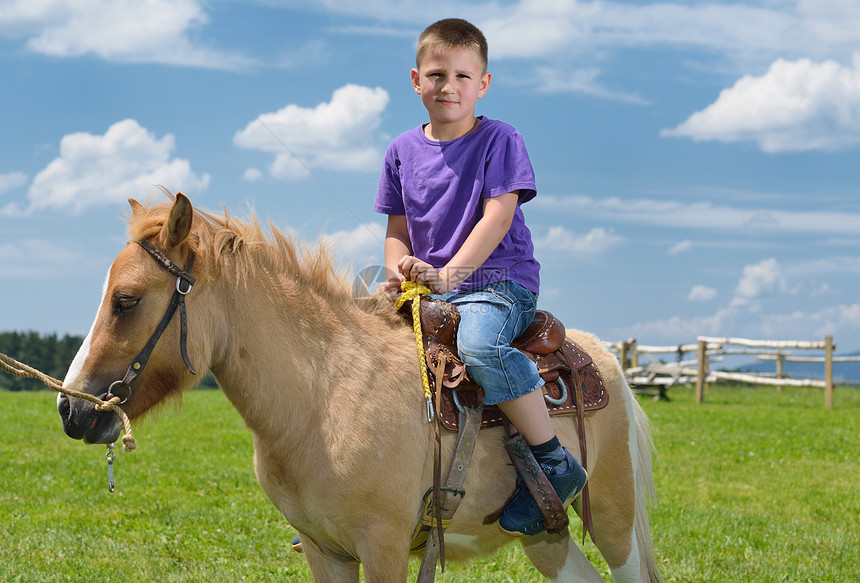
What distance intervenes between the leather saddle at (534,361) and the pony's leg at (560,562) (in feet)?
2.87

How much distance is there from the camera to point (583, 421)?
12.6 ft

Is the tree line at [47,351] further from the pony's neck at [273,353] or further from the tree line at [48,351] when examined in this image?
the pony's neck at [273,353]

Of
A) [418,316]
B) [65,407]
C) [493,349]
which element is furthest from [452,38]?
[65,407]

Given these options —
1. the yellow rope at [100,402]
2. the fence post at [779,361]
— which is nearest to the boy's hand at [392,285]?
the yellow rope at [100,402]

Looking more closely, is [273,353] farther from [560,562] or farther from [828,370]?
[828,370]

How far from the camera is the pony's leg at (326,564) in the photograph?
3.39 m

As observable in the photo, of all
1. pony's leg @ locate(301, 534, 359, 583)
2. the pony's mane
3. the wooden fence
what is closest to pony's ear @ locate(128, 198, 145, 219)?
the pony's mane

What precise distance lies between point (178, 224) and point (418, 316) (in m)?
1.16

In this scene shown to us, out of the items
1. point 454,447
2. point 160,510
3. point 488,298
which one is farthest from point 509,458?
point 160,510

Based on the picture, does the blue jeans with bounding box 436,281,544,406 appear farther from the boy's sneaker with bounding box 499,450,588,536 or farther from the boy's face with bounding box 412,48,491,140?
the boy's face with bounding box 412,48,491,140

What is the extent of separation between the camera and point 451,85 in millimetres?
3568

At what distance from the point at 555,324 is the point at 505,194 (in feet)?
2.68

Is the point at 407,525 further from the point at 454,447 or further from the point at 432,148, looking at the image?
the point at 432,148

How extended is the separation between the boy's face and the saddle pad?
1305 mm
